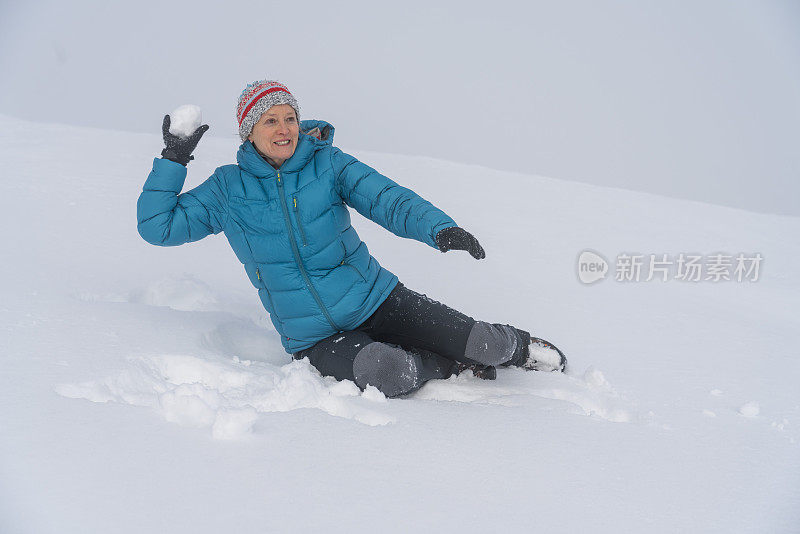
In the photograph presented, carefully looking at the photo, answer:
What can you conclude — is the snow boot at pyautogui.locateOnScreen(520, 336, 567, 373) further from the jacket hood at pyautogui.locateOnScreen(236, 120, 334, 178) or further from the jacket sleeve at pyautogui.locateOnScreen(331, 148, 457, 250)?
the jacket hood at pyautogui.locateOnScreen(236, 120, 334, 178)

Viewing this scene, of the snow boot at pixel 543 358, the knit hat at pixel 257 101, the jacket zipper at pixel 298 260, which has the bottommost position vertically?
the snow boot at pixel 543 358

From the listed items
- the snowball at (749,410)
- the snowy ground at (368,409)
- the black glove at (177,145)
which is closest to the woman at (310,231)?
the black glove at (177,145)

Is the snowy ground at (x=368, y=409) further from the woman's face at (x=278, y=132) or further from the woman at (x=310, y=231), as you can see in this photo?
the woman's face at (x=278, y=132)

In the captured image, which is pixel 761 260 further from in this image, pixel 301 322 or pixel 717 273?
pixel 301 322

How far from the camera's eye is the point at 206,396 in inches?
76.5

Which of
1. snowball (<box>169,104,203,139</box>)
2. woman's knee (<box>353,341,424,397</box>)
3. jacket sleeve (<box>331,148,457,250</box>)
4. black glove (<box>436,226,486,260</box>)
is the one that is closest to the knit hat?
snowball (<box>169,104,203,139</box>)

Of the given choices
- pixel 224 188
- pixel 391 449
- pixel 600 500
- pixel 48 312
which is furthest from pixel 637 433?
pixel 48 312

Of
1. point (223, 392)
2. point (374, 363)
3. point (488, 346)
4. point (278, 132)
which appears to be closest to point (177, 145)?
point (278, 132)

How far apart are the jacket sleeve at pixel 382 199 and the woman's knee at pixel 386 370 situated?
0.39m

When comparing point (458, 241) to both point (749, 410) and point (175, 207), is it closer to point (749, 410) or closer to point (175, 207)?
point (175, 207)

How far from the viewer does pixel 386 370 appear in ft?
7.25

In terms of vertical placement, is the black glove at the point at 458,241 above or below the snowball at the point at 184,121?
below

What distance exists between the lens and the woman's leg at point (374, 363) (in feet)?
7.27

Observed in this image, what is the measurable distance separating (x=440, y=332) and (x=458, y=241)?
0.42 metres
